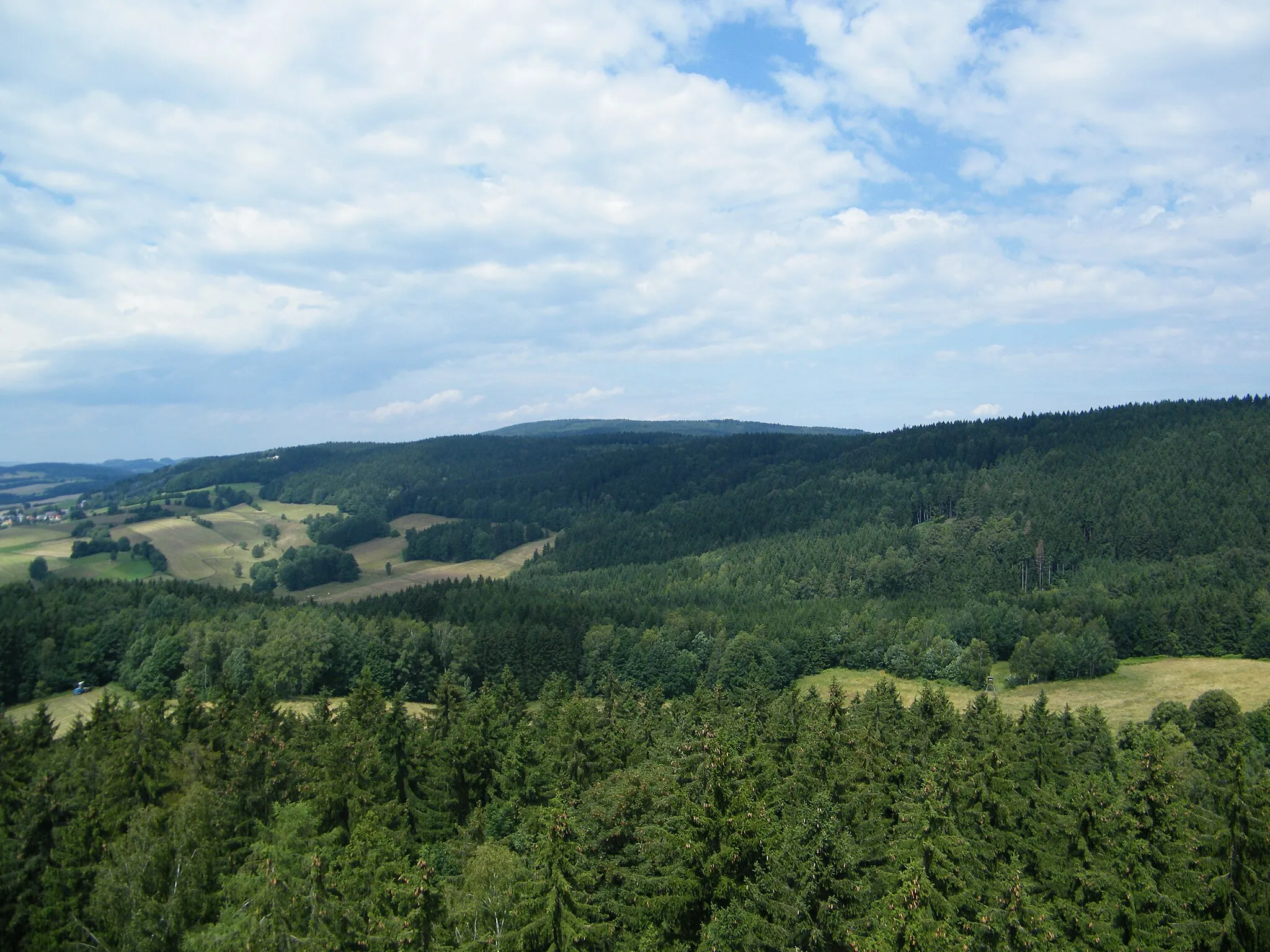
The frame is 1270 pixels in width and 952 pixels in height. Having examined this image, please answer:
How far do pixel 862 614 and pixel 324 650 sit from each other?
3249 inches

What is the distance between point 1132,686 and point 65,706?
131997mm

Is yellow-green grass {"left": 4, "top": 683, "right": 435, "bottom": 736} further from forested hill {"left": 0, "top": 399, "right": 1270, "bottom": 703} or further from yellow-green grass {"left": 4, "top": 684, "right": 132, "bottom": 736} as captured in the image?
forested hill {"left": 0, "top": 399, "right": 1270, "bottom": 703}

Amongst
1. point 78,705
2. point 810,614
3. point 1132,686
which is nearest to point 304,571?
point 78,705

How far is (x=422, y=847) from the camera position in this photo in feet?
131

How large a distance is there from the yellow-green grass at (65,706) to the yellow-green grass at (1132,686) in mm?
81484

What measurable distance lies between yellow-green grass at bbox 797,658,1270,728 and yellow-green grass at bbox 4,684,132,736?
267ft

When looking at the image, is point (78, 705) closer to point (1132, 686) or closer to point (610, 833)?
point (610, 833)

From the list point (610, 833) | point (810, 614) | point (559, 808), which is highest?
point (559, 808)

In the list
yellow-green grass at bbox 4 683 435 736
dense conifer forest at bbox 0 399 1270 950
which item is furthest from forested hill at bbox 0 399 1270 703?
yellow-green grass at bbox 4 683 435 736

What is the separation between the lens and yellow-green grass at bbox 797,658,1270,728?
3543 inches

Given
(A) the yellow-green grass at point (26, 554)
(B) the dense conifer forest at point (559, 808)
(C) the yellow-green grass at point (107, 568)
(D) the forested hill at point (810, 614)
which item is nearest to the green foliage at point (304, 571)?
(C) the yellow-green grass at point (107, 568)

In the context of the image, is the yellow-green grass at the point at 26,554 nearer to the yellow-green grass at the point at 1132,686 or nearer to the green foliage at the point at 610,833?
the green foliage at the point at 610,833

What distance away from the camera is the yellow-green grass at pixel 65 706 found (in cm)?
8375

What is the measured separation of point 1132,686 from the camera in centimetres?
10031
